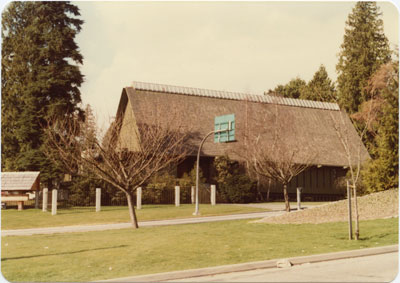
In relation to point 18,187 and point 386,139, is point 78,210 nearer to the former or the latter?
point 18,187

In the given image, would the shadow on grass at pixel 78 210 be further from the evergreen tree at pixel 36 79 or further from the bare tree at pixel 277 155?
the bare tree at pixel 277 155

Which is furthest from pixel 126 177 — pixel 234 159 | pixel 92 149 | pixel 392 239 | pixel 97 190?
pixel 234 159

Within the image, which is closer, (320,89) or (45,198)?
(45,198)

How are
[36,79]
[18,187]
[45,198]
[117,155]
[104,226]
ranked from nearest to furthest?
[117,155] < [104,226] < [18,187] < [45,198] < [36,79]

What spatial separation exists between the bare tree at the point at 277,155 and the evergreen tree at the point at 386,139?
4683mm

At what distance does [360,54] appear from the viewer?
33.7 m

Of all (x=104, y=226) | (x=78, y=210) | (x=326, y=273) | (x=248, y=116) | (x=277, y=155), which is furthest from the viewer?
(x=248, y=116)

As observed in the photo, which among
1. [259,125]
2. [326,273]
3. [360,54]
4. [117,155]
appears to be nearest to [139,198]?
[117,155]

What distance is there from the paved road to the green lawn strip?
0.96 metres

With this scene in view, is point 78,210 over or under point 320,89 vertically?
under

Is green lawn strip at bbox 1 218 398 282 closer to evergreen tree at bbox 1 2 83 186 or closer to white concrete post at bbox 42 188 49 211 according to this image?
white concrete post at bbox 42 188 49 211

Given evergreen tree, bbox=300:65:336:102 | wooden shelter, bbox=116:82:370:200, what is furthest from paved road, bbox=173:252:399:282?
wooden shelter, bbox=116:82:370:200

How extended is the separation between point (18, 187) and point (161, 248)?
1358 centimetres

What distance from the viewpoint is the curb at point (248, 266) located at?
9.68 metres
